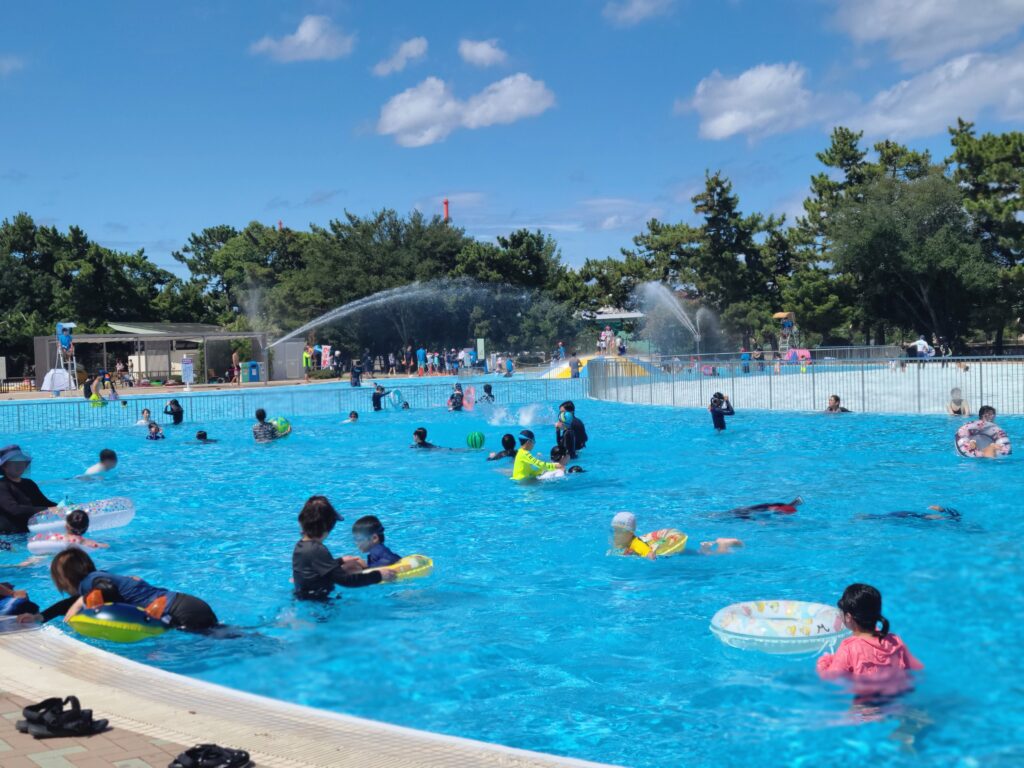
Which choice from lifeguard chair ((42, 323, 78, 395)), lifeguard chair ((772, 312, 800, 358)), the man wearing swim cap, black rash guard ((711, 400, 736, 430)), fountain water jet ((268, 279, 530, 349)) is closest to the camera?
the man wearing swim cap

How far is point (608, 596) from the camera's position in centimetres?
956

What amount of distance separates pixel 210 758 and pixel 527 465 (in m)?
11.9

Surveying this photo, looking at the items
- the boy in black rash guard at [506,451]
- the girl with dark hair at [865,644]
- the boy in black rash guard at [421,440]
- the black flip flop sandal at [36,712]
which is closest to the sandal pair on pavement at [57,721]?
the black flip flop sandal at [36,712]

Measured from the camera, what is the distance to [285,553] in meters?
11.8

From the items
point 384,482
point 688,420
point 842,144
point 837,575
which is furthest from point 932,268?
point 837,575

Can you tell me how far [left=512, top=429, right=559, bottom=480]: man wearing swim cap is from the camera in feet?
53.3

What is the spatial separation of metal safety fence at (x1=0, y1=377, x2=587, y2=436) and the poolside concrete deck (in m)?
24.3

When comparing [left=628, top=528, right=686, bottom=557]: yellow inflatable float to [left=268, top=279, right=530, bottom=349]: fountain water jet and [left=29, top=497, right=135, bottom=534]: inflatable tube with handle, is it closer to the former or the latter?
[left=29, top=497, right=135, bottom=534]: inflatable tube with handle

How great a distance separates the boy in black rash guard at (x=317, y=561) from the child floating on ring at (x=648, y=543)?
3.05m

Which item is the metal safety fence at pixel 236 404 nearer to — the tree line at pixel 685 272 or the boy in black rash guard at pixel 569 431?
the boy in black rash guard at pixel 569 431

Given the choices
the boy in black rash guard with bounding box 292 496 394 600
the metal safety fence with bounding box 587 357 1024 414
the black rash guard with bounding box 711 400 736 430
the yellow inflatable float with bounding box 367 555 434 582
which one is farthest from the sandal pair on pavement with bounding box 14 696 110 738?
the metal safety fence with bounding box 587 357 1024 414

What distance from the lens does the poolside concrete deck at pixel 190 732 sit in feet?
15.5

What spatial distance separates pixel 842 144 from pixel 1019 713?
57.3 metres

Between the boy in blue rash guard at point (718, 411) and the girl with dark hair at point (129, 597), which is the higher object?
the boy in blue rash guard at point (718, 411)
